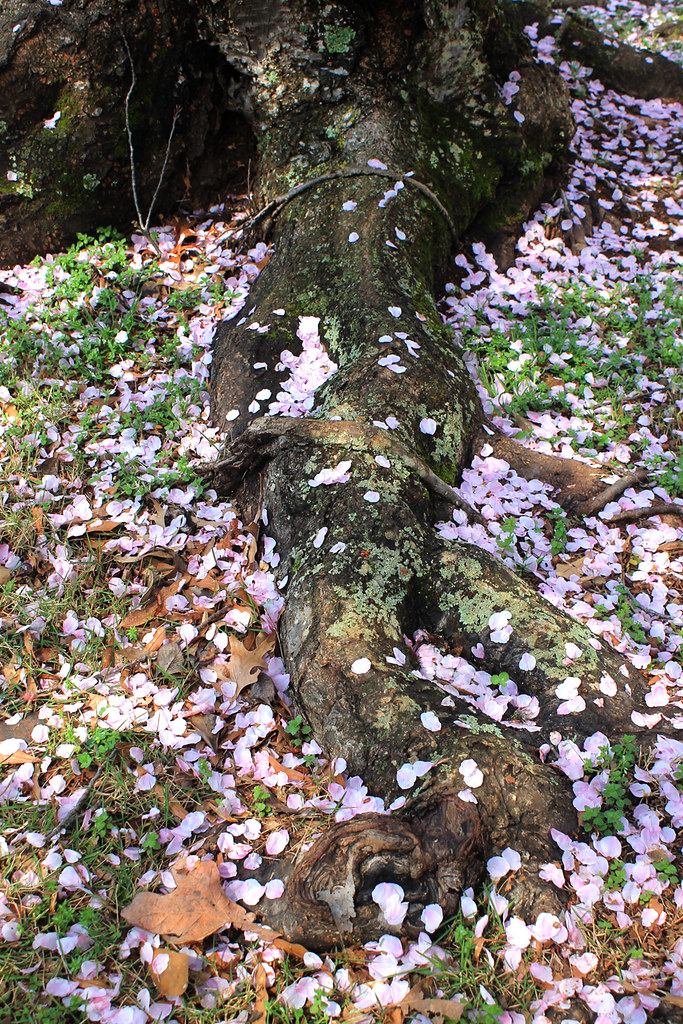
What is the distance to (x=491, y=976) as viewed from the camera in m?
1.72

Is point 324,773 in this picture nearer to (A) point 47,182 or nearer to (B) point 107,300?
(B) point 107,300

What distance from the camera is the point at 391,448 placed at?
263 centimetres

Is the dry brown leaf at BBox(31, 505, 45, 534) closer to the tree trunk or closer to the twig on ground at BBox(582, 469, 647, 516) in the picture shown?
the tree trunk

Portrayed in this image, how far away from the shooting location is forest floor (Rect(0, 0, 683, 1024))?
175 centimetres

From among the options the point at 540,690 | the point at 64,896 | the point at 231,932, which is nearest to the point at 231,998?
the point at 231,932

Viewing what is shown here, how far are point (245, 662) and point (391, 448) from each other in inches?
36.9

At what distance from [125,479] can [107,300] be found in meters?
1.32

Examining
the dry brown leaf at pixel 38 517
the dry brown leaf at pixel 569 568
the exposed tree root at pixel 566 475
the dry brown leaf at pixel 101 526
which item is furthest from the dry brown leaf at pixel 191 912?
the exposed tree root at pixel 566 475

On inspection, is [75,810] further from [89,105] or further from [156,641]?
[89,105]

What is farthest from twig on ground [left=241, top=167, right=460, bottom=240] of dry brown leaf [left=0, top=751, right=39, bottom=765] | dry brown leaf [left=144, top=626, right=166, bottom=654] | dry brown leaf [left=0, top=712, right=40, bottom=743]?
dry brown leaf [left=0, top=751, right=39, bottom=765]

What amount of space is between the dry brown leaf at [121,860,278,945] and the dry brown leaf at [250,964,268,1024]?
8 cm

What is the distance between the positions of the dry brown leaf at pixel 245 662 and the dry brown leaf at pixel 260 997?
2.61 ft

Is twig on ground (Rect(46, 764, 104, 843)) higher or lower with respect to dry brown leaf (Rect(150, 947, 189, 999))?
higher

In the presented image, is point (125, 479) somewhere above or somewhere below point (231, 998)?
above
